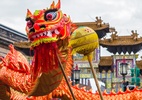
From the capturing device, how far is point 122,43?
25812mm

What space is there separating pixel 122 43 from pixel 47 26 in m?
21.3

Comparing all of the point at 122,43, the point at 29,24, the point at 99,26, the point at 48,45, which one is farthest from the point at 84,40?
the point at 99,26

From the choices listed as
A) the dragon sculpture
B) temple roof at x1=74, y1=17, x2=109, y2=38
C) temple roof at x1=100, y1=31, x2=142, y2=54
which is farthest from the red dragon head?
temple roof at x1=74, y1=17, x2=109, y2=38

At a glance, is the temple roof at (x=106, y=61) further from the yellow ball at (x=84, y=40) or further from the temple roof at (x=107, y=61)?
the yellow ball at (x=84, y=40)

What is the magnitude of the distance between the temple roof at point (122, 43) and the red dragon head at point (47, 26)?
20.8 meters

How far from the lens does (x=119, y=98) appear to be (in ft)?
23.3

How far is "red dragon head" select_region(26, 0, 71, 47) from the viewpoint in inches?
187

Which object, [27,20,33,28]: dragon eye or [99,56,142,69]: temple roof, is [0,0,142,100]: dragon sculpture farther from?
[99,56,142,69]: temple roof

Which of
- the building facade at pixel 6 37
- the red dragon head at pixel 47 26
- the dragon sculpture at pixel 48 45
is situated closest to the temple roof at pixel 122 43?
the building facade at pixel 6 37

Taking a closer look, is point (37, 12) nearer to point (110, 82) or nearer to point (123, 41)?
point (110, 82)

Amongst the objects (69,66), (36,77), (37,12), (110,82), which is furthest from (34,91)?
(110,82)

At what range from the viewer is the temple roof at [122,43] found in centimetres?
2564

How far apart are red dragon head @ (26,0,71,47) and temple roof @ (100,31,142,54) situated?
2075 cm

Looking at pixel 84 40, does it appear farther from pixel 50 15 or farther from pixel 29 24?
pixel 29 24
